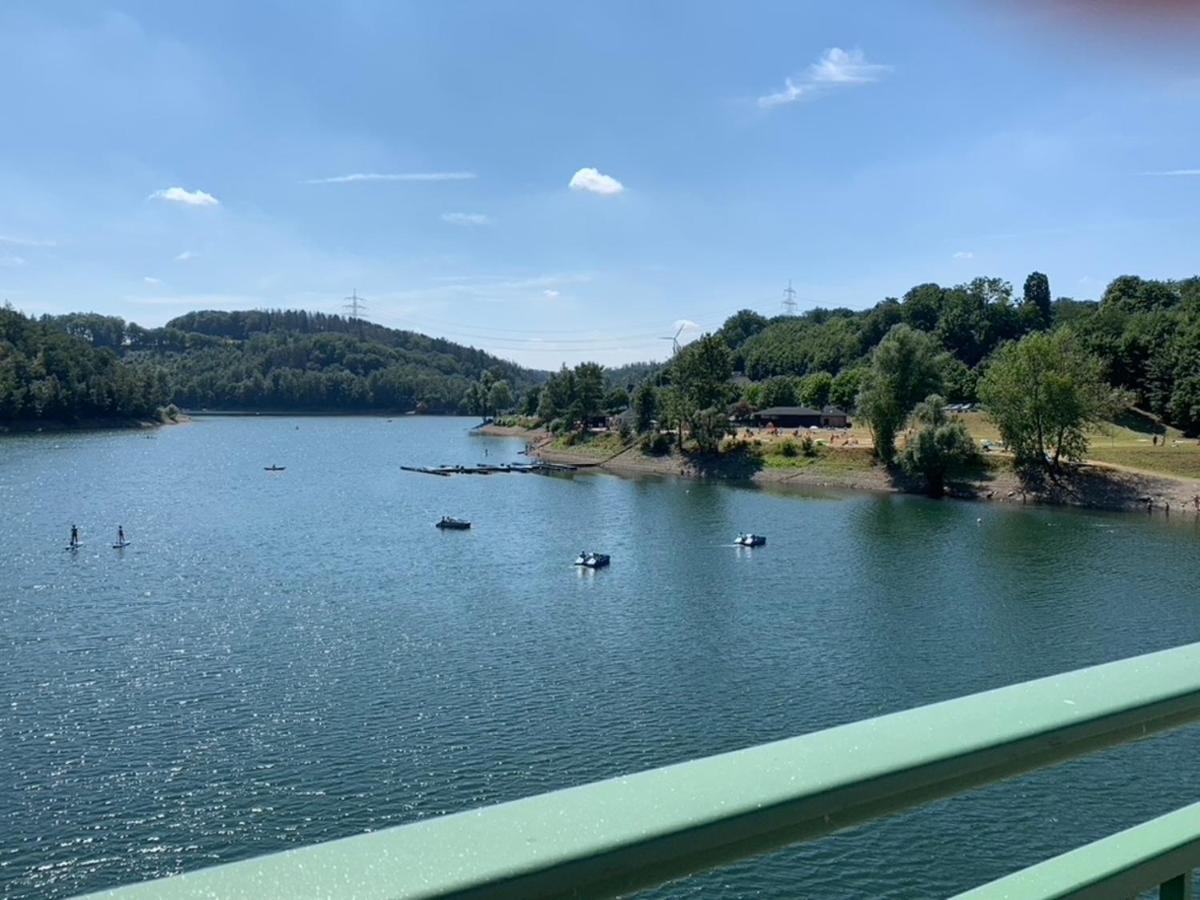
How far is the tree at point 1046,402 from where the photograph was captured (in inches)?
2442

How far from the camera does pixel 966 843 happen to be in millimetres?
15711

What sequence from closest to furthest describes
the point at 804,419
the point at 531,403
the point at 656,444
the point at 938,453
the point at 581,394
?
the point at 938,453 < the point at 656,444 < the point at 804,419 < the point at 581,394 < the point at 531,403

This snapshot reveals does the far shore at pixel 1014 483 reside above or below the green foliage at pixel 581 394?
below

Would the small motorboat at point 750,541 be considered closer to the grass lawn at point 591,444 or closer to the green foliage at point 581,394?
the grass lawn at point 591,444

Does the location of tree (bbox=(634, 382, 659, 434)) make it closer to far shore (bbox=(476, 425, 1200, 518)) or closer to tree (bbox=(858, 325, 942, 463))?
far shore (bbox=(476, 425, 1200, 518))

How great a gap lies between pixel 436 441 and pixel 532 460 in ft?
129

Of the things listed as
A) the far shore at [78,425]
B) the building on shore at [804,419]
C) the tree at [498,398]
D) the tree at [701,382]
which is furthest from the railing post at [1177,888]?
the tree at [498,398]

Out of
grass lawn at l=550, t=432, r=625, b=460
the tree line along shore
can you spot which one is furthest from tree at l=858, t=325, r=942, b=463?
grass lawn at l=550, t=432, r=625, b=460

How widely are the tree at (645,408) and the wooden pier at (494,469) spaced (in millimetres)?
8309

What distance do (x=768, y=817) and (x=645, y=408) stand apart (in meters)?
92.9

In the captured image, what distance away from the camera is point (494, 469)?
8675 centimetres

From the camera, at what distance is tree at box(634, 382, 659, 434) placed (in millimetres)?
92688

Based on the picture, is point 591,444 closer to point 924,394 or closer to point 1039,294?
point 924,394

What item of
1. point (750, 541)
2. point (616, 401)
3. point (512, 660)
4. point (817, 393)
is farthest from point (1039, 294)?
point (512, 660)
